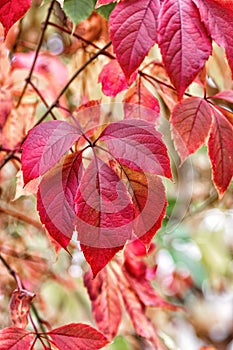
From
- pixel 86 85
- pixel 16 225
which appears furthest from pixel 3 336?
pixel 16 225

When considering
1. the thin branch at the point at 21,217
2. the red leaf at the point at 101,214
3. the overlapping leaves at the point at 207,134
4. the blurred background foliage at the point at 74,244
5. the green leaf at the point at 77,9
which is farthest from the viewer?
the thin branch at the point at 21,217

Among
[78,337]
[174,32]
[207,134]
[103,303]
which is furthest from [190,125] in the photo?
[103,303]

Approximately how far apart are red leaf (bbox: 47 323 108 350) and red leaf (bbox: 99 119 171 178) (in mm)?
180

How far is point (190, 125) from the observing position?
62 centimetres

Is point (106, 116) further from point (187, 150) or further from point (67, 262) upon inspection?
point (67, 262)

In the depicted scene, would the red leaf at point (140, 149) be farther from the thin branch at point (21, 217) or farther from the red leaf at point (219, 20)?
the thin branch at point (21, 217)

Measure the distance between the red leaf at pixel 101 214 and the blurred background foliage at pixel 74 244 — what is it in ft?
0.54

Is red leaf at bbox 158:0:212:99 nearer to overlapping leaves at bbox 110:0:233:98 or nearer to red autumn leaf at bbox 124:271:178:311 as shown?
overlapping leaves at bbox 110:0:233:98

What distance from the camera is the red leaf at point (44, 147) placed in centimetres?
52

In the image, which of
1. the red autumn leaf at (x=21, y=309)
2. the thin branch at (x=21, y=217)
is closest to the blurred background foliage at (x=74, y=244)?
the thin branch at (x=21, y=217)

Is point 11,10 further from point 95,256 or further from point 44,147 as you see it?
point 95,256

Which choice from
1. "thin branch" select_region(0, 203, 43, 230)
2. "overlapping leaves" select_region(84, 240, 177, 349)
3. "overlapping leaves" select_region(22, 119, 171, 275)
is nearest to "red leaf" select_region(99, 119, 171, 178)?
"overlapping leaves" select_region(22, 119, 171, 275)

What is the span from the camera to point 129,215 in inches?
20.1

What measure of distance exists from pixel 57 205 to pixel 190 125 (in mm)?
173
